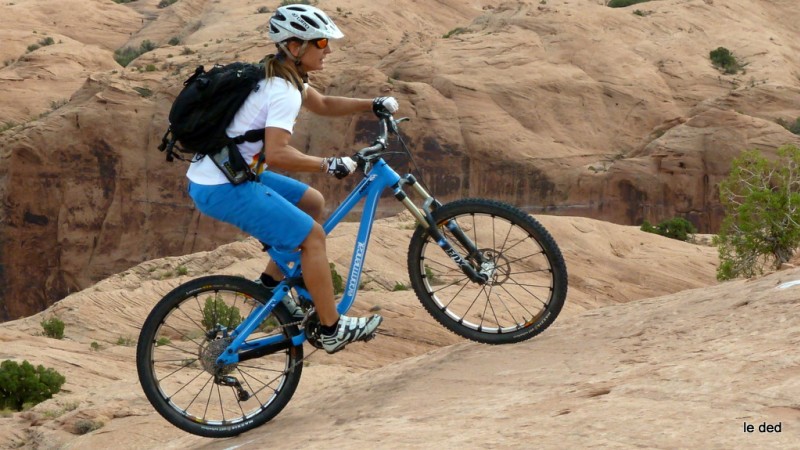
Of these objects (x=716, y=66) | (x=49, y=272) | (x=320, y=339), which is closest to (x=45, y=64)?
(x=49, y=272)

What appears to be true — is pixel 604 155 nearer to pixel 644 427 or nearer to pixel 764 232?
pixel 764 232

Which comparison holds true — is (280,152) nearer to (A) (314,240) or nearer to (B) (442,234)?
(A) (314,240)

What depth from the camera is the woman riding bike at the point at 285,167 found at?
5906 mm

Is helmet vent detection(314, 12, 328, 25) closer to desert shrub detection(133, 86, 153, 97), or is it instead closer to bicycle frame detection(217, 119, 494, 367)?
bicycle frame detection(217, 119, 494, 367)

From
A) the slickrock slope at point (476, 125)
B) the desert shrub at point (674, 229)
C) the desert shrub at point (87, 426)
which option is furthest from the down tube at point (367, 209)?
the slickrock slope at point (476, 125)

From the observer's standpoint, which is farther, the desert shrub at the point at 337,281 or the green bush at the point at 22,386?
the desert shrub at the point at 337,281

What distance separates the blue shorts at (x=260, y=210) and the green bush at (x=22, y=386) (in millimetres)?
6481

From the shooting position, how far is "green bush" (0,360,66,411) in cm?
1177

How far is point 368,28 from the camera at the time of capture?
4769 centimetres

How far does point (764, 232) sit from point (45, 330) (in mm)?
12894

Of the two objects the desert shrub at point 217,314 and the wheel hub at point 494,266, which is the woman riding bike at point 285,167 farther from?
the wheel hub at point 494,266

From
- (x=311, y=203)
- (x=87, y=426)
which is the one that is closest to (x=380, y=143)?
(x=311, y=203)

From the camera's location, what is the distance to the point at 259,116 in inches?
237

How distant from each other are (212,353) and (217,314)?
0.24 m
